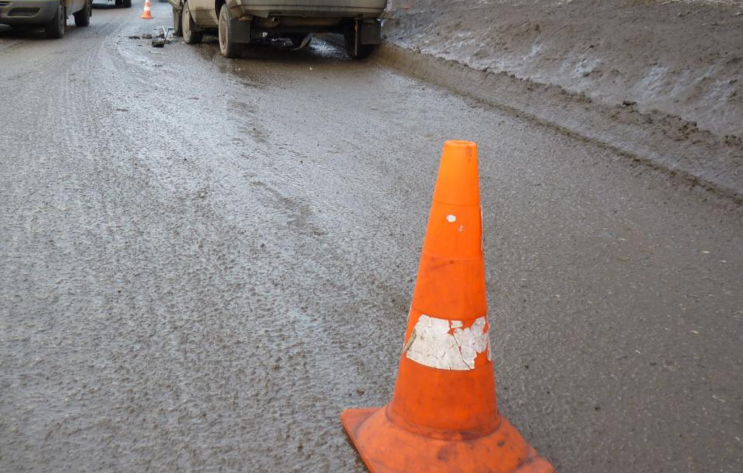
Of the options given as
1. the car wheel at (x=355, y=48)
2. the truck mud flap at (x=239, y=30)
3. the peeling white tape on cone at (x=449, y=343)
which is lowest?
the peeling white tape on cone at (x=449, y=343)

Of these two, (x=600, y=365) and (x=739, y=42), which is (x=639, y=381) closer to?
(x=600, y=365)

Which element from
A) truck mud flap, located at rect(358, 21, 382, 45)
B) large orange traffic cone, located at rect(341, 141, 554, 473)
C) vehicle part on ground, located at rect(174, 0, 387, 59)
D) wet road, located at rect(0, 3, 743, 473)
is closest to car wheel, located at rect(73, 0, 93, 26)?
vehicle part on ground, located at rect(174, 0, 387, 59)

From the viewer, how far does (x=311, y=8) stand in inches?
440

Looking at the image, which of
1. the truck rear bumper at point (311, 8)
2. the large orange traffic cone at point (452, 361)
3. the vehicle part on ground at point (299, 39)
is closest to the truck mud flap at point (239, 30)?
the truck rear bumper at point (311, 8)

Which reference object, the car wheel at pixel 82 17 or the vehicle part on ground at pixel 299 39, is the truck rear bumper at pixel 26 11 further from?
the vehicle part on ground at pixel 299 39

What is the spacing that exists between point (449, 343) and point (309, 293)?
1368 mm

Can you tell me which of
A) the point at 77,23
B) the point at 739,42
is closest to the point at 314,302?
the point at 739,42

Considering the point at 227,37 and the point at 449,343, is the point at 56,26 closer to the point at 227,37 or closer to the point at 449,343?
the point at 227,37

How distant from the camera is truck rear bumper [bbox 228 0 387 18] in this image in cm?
1107

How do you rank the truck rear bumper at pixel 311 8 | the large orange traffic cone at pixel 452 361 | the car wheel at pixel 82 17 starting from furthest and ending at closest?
the car wheel at pixel 82 17, the truck rear bumper at pixel 311 8, the large orange traffic cone at pixel 452 361

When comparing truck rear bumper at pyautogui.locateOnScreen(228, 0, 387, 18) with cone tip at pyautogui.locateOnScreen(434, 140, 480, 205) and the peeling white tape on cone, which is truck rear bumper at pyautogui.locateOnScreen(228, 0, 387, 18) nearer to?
cone tip at pyautogui.locateOnScreen(434, 140, 480, 205)

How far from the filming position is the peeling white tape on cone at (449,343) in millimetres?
2525

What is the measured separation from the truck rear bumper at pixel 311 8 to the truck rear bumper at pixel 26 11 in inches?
188

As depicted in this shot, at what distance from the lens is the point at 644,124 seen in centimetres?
684
